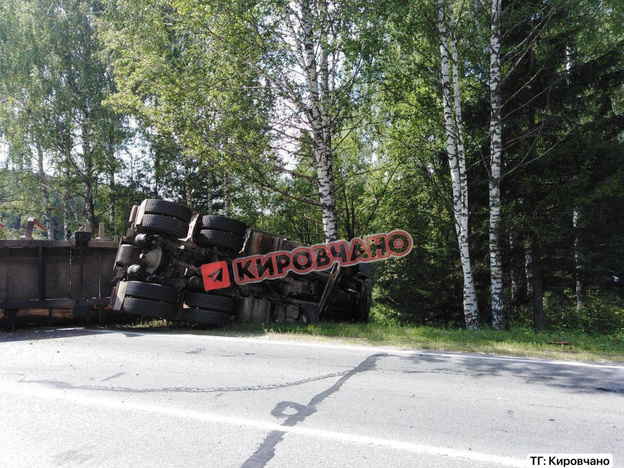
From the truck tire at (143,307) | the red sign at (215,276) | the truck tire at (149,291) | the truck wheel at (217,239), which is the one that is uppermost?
the truck wheel at (217,239)

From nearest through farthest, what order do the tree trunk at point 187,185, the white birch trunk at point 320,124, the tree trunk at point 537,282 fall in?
the white birch trunk at point 320,124, the tree trunk at point 537,282, the tree trunk at point 187,185

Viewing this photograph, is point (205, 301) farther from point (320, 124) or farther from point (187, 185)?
point (187, 185)

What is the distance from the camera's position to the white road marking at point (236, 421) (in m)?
3.27

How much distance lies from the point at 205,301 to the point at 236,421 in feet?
16.7

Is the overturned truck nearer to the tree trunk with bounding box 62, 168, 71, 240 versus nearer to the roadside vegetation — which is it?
the roadside vegetation

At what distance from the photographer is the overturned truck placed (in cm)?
865

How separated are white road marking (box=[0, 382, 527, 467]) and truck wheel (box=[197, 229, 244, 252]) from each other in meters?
4.38

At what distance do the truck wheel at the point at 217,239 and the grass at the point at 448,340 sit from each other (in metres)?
1.64

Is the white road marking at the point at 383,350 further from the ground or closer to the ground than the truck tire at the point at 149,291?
closer to the ground

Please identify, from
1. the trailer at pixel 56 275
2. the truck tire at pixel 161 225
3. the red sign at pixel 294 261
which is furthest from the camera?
the red sign at pixel 294 261

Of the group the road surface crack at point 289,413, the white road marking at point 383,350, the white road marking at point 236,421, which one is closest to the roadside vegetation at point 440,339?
the white road marking at point 383,350

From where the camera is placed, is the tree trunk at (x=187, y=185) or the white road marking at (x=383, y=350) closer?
the white road marking at (x=383, y=350)

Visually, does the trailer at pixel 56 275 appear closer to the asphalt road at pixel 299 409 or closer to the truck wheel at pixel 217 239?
the truck wheel at pixel 217 239

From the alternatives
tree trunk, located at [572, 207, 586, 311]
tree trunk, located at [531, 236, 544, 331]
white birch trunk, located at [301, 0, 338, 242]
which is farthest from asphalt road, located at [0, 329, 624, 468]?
tree trunk, located at [531, 236, 544, 331]
